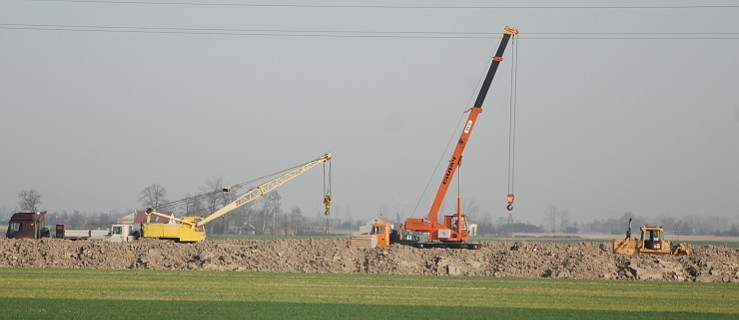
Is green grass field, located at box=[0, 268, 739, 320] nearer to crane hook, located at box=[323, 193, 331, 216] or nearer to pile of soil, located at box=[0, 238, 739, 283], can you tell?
pile of soil, located at box=[0, 238, 739, 283]

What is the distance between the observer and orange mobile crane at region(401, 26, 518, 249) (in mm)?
67000

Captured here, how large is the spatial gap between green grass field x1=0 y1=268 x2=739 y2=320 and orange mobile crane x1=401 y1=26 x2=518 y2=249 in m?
15.3

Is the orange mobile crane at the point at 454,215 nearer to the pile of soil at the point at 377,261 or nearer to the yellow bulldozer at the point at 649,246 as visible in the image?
the pile of soil at the point at 377,261

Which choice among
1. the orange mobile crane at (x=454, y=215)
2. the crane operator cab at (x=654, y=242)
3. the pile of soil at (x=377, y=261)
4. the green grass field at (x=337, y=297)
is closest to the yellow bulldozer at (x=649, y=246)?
the crane operator cab at (x=654, y=242)

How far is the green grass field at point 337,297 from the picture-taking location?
99.6ft

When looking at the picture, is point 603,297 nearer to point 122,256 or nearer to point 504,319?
point 504,319

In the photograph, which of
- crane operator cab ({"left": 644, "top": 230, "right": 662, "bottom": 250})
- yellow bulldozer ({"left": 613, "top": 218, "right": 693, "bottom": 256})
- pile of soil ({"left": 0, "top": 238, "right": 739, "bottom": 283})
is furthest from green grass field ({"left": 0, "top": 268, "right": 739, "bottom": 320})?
crane operator cab ({"left": 644, "top": 230, "right": 662, "bottom": 250})

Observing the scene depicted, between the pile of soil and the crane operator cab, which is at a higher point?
the crane operator cab

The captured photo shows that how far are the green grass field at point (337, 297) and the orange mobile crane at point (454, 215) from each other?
15257 mm

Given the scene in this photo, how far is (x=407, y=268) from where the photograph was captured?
5619cm

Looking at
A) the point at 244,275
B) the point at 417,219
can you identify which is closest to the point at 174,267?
the point at 244,275

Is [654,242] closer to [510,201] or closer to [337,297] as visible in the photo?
[510,201]

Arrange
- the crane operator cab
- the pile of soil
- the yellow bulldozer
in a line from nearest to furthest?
the pile of soil → the yellow bulldozer → the crane operator cab

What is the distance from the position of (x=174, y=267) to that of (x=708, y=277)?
27.9 m
